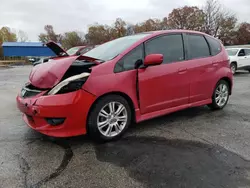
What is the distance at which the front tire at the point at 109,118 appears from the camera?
3.51 m

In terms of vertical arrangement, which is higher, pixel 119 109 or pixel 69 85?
pixel 69 85

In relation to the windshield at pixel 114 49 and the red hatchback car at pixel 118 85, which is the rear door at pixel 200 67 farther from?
the windshield at pixel 114 49

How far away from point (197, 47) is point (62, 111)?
2.89 m

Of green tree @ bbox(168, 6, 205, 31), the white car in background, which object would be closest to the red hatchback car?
the white car in background

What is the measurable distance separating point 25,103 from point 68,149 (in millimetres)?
899

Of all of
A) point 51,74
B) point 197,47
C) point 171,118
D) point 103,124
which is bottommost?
point 171,118

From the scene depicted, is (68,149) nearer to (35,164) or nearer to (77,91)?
(35,164)

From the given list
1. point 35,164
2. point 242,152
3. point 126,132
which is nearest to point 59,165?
point 35,164

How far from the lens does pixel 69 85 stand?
336cm

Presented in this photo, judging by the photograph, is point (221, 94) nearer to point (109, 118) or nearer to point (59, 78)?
point (109, 118)

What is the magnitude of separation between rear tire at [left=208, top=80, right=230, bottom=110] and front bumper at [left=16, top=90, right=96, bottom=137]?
289 cm

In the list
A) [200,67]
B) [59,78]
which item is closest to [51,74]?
[59,78]

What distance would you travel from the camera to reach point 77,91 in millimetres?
3369

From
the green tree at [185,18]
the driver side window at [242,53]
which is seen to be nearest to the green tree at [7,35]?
the green tree at [185,18]
